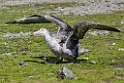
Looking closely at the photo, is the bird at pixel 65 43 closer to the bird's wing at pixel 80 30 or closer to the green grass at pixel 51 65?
the bird's wing at pixel 80 30

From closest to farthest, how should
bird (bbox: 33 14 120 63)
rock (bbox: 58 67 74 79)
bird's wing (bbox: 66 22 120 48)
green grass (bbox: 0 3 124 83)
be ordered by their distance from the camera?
1. rock (bbox: 58 67 74 79)
2. green grass (bbox: 0 3 124 83)
3. bird's wing (bbox: 66 22 120 48)
4. bird (bbox: 33 14 120 63)

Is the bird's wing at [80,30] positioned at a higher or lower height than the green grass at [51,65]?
higher

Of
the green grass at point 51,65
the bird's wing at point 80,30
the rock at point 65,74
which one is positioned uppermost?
the bird's wing at point 80,30

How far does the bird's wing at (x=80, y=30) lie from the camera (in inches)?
746

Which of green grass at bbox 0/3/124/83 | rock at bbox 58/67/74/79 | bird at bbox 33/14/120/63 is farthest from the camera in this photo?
bird at bbox 33/14/120/63

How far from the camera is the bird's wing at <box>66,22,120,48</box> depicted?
1894cm

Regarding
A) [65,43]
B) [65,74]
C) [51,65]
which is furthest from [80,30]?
[65,74]

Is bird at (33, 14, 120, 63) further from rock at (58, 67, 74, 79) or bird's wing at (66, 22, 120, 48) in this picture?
rock at (58, 67, 74, 79)

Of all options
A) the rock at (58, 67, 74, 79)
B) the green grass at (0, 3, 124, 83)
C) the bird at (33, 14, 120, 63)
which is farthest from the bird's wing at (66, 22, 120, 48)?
the rock at (58, 67, 74, 79)

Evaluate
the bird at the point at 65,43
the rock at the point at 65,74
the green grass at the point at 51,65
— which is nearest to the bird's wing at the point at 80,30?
the bird at the point at 65,43

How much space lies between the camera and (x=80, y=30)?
64.7 feet

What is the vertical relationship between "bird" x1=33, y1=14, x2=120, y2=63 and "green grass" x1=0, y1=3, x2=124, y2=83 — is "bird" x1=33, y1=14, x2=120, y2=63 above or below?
above

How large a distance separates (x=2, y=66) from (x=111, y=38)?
478 inches

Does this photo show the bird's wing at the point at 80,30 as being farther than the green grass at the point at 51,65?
Yes
